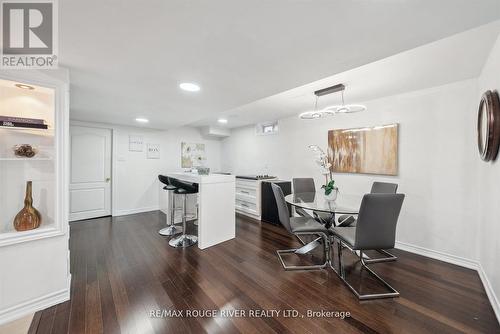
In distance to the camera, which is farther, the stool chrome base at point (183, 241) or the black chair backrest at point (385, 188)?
the stool chrome base at point (183, 241)

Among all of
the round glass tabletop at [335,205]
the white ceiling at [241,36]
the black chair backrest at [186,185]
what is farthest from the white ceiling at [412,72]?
the black chair backrest at [186,185]

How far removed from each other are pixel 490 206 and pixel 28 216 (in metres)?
4.40

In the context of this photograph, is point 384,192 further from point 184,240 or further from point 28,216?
point 28,216

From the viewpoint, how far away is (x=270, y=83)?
2074 millimetres

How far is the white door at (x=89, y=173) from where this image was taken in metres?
4.13

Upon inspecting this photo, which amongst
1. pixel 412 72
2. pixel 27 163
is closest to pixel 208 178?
pixel 27 163

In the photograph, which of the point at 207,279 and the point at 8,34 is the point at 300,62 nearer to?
the point at 8,34

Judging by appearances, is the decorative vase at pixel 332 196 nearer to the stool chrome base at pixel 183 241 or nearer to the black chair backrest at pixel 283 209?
the black chair backrest at pixel 283 209

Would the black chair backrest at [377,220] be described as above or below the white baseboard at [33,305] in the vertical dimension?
above

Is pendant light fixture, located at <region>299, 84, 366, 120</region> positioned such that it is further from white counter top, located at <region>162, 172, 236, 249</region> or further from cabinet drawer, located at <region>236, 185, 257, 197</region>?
cabinet drawer, located at <region>236, 185, 257, 197</region>

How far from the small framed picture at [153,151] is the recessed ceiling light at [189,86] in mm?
3451

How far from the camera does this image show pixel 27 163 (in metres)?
1.82

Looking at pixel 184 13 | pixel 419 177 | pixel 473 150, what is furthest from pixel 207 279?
pixel 473 150

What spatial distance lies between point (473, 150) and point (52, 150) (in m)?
4.73
